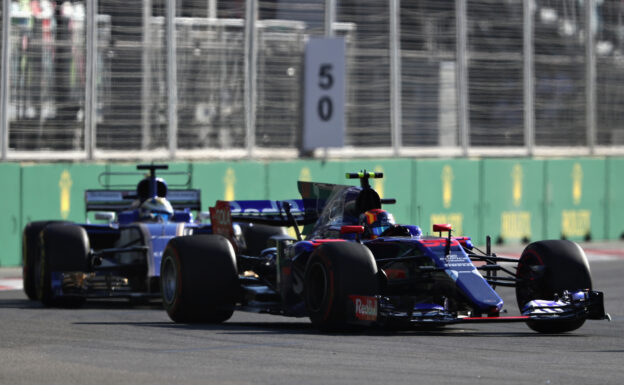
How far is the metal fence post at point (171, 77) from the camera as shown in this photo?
74.1 feet

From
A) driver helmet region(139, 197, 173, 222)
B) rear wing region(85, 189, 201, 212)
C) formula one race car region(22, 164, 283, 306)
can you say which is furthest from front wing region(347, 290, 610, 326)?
rear wing region(85, 189, 201, 212)

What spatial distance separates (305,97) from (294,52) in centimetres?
81

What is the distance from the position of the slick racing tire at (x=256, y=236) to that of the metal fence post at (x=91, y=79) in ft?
21.6

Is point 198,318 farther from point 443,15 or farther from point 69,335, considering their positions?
point 443,15

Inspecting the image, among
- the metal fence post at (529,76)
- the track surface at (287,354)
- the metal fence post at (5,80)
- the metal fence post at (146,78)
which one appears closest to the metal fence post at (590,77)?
the metal fence post at (529,76)

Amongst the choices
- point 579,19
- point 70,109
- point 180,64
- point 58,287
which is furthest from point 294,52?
point 58,287

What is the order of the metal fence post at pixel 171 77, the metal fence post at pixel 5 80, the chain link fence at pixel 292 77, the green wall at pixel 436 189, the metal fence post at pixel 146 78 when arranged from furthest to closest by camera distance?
1. the metal fence post at pixel 171 77
2. the metal fence post at pixel 146 78
3. the chain link fence at pixel 292 77
4. the metal fence post at pixel 5 80
5. the green wall at pixel 436 189

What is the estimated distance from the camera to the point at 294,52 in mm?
24125

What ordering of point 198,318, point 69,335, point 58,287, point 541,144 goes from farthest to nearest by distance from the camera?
point 541,144, point 58,287, point 198,318, point 69,335

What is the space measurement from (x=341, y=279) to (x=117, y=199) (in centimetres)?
632

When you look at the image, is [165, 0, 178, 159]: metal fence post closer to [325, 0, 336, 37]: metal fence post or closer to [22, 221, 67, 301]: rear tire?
[325, 0, 336, 37]: metal fence post

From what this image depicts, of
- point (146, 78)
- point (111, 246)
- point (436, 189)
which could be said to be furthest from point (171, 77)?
point (111, 246)

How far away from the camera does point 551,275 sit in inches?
461

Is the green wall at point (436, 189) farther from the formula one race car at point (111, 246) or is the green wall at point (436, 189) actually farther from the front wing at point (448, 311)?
the front wing at point (448, 311)
